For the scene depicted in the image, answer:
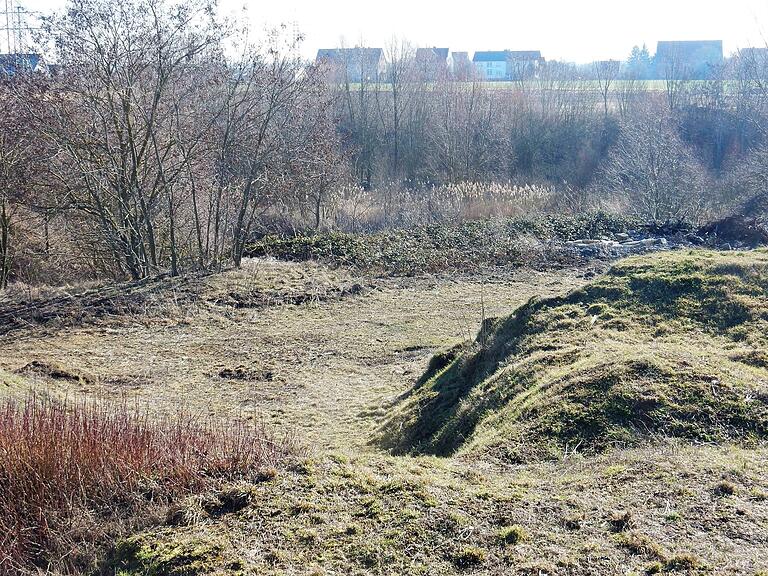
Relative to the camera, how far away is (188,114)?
1477cm

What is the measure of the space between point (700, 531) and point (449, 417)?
3.40 meters

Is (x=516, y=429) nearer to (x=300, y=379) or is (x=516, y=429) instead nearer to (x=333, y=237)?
(x=300, y=379)

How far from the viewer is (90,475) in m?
4.92

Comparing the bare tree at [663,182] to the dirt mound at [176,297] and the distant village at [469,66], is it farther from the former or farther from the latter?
the distant village at [469,66]

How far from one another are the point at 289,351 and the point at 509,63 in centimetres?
4383

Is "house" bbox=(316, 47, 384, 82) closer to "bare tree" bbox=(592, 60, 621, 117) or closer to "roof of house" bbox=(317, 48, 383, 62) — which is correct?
"roof of house" bbox=(317, 48, 383, 62)

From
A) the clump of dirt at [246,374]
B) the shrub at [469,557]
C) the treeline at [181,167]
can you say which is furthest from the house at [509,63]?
the shrub at [469,557]

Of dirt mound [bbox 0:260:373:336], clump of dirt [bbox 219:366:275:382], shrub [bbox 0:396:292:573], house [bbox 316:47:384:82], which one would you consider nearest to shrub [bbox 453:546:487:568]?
shrub [bbox 0:396:292:573]

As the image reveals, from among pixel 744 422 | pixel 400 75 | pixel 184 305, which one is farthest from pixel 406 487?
pixel 400 75

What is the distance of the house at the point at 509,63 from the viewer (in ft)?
145

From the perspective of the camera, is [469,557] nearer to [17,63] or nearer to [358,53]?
[17,63]

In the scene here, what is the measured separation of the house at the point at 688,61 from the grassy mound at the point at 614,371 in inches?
1445

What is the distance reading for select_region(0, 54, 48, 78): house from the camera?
13.9 metres

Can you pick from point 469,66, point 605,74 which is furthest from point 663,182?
point 605,74
